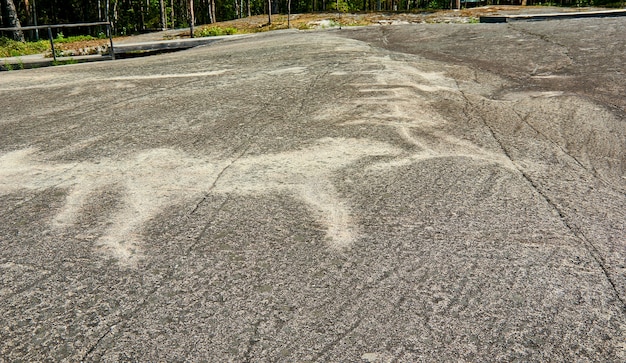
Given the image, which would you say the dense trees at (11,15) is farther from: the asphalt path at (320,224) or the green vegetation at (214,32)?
the asphalt path at (320,224)

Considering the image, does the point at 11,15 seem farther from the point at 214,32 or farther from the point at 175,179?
the point at 175,179

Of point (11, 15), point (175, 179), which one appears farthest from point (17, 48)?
point (175, 179)

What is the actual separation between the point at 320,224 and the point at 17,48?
63.0ft

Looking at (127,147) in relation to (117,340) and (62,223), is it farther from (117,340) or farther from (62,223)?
(117,340)

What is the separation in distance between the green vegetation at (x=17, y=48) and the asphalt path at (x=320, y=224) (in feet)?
43.1

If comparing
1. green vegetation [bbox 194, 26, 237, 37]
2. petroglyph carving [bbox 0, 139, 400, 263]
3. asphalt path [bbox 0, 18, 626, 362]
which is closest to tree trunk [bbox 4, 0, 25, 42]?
green vegetation [bbox 194, 26, 237, 37]

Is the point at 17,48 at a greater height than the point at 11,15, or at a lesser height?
lesser

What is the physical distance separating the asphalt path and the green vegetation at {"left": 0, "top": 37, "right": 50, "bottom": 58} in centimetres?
1313

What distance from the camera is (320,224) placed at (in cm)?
279

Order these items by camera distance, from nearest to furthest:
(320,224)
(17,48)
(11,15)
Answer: (320,224), (17,48), (11,15)

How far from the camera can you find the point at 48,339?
75.2 inches

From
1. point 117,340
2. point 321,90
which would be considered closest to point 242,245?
point 117,340

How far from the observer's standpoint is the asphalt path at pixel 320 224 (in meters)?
1.92

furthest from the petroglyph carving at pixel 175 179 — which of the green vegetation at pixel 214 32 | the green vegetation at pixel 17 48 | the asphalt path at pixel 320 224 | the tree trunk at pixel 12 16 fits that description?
the tree trunk at pixel 12 16
